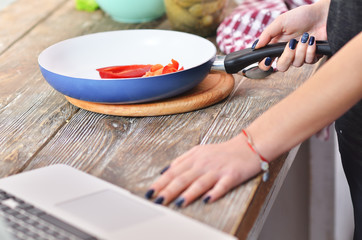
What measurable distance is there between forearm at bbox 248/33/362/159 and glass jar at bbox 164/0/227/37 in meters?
0.62

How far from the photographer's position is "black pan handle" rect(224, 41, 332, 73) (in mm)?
936

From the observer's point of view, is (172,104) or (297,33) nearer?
(172,104)

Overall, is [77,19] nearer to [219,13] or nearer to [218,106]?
[219,13]

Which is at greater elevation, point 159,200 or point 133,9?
point 159,200

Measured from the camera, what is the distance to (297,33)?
3.41ft

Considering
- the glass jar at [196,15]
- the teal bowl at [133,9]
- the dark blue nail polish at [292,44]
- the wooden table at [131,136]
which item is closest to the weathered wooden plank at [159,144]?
the wooden table at [131,136]

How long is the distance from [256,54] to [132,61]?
0.29m

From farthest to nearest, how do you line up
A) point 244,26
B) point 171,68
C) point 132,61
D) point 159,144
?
point 244,26
point 132,61
point 171,68
point 159,144

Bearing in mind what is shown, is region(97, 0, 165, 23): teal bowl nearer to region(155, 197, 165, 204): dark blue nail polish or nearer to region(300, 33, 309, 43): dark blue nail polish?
region(300, 33, 309, 43): dark blue nail polish

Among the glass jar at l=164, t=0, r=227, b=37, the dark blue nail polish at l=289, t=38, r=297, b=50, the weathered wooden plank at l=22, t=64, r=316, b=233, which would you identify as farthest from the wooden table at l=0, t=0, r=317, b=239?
the glass jar at l=164, t=0, r=227, b=37

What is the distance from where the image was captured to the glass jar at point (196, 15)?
127cm

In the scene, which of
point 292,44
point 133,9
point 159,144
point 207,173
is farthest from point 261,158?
point 133,9

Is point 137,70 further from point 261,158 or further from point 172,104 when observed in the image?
point 261,158

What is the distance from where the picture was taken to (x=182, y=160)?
28.3 inches
